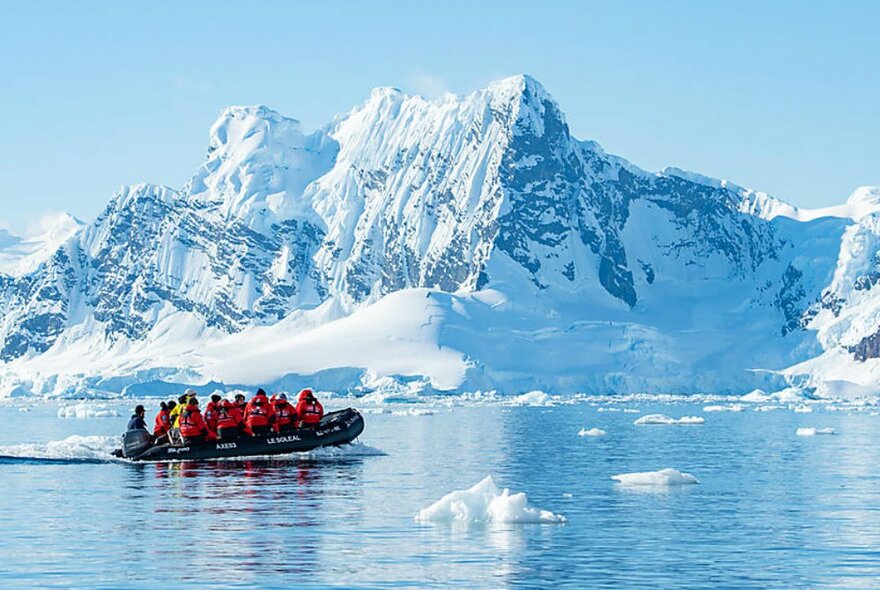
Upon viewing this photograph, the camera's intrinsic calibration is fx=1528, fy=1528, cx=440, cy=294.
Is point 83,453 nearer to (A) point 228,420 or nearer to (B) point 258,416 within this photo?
(A) point 228,420

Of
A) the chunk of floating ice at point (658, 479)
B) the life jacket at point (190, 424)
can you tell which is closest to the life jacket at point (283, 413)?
the life jacket at point (190, 424)

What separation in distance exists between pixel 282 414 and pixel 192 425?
3523 mm

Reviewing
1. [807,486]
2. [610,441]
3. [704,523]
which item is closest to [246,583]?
[704,523]

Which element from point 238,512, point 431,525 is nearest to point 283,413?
point 238,512

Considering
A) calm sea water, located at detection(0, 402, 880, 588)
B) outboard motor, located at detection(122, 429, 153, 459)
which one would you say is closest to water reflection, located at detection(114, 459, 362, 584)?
calm sea water, located at detection(0, 402, 880, 588)

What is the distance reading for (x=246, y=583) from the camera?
90.1 ft

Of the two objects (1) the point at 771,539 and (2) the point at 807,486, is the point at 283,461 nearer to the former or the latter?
(2) the point at 807,486

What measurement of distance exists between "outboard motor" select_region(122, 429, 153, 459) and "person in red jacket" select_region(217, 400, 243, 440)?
8.84 feet

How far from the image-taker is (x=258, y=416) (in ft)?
185

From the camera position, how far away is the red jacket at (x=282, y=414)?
56531 mm

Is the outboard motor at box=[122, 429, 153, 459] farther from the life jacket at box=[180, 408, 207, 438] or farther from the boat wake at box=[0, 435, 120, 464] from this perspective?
the life jacket at box=[180, 408, 207, 438]

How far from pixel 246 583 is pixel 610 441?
5040 cm

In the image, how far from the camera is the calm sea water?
28.6m

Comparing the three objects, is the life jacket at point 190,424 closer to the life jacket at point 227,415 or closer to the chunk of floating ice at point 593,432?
the life jacket at point 227,415
